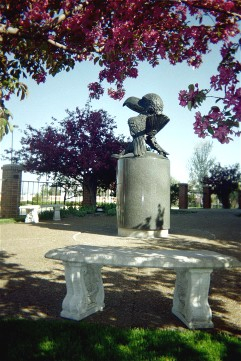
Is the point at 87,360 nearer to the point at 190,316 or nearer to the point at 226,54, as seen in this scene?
the point at 190,316

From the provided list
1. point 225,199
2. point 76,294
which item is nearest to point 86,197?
point 225,199

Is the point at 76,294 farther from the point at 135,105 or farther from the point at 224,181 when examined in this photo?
the point at 224,181

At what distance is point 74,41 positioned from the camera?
13.0 feet

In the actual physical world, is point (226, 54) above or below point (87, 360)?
above

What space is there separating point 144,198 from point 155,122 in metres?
2.23

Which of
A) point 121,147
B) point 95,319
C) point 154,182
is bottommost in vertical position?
point 95,319

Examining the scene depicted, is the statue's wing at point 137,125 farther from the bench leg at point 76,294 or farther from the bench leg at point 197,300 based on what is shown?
the bench leg at point 197,300

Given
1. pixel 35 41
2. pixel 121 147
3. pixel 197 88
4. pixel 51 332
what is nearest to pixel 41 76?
pixel 35 41

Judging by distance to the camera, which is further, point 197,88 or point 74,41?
point 74,41

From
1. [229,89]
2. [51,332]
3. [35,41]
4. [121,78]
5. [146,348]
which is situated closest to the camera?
[229,89]

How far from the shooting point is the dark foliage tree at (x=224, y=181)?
2409 cm

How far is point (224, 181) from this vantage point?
24.0 metres

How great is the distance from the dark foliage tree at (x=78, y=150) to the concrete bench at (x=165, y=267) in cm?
1321

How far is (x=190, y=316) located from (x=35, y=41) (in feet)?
12.5
